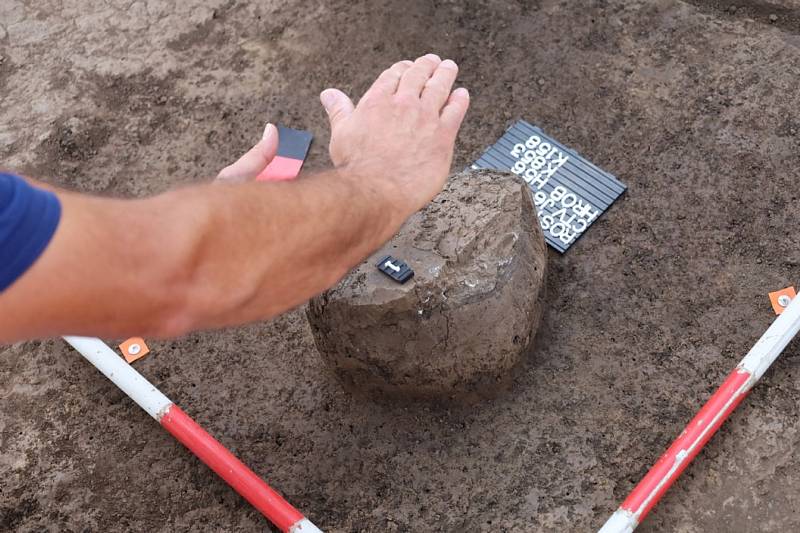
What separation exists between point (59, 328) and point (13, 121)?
2543 mm

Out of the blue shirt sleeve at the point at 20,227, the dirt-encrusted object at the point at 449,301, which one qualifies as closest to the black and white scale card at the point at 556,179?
Answer: the dirt-encrusted object at the point at 449,301

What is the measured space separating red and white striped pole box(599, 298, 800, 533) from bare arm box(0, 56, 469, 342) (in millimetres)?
1040

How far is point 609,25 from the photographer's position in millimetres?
3402

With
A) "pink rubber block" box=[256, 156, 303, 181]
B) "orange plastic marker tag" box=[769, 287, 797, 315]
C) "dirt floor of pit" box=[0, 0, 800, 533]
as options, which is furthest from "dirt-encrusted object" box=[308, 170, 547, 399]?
"pink rubber block" box=[256, 156, 303, 181]

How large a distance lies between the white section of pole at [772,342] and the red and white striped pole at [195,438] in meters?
1.29

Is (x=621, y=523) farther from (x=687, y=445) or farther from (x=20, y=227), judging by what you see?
(x=20, y=227)

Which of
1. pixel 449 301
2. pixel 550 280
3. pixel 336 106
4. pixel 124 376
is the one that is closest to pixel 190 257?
pixel 336 106

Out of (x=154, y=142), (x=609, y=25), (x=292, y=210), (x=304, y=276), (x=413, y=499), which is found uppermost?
(x=292, y=210)

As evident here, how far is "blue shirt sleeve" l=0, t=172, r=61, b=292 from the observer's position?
1192 millimetres

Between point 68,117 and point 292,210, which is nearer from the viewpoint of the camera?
point 292,210

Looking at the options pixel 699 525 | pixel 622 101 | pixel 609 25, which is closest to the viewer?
pixel 699 525

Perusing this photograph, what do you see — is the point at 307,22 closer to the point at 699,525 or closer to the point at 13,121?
the point at 13,121

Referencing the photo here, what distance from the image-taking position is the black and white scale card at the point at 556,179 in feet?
9.52

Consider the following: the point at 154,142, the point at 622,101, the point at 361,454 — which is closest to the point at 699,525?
the point at 361,454
